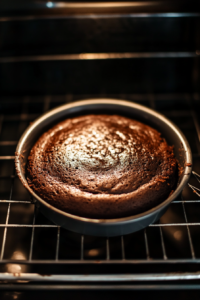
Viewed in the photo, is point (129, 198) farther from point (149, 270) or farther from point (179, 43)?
point (179, 43)

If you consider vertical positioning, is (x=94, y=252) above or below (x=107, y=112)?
below

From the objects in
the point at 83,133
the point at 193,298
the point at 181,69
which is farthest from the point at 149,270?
the point at 181,69

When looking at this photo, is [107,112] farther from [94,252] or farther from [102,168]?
[94,252]

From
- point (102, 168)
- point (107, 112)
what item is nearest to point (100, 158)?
point (102, 168)

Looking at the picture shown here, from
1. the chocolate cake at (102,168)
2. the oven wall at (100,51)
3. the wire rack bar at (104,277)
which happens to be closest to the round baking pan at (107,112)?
the chocolate cake at (102,168)

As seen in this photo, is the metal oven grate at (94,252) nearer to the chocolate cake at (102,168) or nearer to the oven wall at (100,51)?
the chocolate cake at (102,168)

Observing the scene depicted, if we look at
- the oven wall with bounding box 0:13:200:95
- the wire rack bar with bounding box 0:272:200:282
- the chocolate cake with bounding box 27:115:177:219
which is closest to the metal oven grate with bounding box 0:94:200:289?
the wire rack bar with bounding box 0:272:200:282
